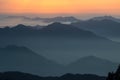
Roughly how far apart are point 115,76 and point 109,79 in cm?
264

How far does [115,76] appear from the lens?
17975 centimetres

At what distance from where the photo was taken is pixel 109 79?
178m
